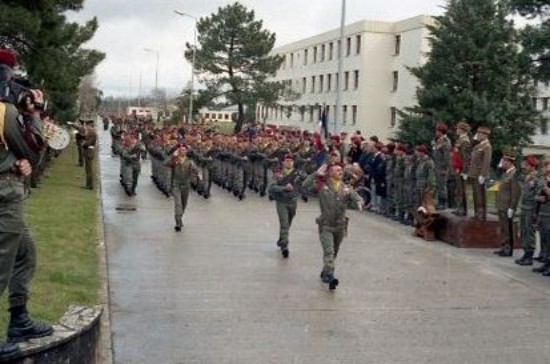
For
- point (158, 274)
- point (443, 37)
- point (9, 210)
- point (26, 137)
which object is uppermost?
point (443, 37)

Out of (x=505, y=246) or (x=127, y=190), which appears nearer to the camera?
(x=505, y=246)

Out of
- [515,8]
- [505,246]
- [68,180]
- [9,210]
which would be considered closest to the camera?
[9,210]

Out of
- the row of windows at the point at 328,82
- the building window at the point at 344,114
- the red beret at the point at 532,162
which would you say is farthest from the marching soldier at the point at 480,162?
the building window at the point at 344,114

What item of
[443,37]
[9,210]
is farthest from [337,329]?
[443,37]

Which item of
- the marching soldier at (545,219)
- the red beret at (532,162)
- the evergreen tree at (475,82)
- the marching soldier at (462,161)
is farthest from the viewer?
the evergreen tree at (475,82)

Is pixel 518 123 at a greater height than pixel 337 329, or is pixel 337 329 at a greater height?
pixel 518 123

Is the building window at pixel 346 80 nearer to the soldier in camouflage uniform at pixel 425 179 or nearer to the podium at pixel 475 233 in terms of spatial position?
the soldier in camouflage uniform at pixel 425 179

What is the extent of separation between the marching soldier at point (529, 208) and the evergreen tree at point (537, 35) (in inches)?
305

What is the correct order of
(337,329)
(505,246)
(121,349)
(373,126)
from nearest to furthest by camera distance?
(121,349), (337,329), (505,246), (373,126)

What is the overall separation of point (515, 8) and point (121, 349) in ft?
56.8

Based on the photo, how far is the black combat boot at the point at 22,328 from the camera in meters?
5.64

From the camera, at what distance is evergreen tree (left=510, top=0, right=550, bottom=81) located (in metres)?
19.8

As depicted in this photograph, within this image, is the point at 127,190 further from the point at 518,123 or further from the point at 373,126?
the point at 373,126

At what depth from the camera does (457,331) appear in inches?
334
